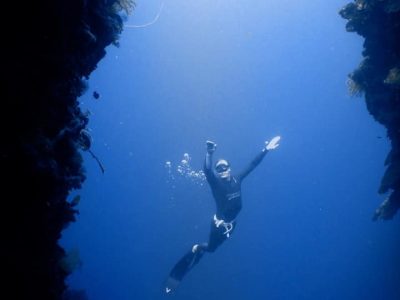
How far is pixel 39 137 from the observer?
3619 mm

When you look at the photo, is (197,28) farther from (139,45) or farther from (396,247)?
(396,247)

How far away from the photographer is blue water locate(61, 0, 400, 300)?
7175cm

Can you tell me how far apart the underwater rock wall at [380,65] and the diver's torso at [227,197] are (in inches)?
186

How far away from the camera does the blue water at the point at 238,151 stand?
2825 inches

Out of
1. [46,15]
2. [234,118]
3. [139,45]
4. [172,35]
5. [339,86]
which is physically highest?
[139,45]

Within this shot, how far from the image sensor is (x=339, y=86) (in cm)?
8675

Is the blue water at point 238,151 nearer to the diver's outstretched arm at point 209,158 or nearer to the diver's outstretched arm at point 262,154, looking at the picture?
the diver's outstretched arm at point 262,154

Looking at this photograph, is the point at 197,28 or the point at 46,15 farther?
the point at 197,28

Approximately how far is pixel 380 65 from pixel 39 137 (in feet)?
26.5

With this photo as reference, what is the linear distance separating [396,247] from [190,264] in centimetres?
1635

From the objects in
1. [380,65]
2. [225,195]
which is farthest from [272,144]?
[380,65]

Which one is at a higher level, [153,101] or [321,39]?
[153,101]

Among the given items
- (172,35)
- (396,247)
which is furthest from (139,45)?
(396,247)

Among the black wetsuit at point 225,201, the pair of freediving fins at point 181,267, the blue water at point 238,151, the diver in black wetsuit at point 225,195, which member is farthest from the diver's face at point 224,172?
the blue water at point 238,151
